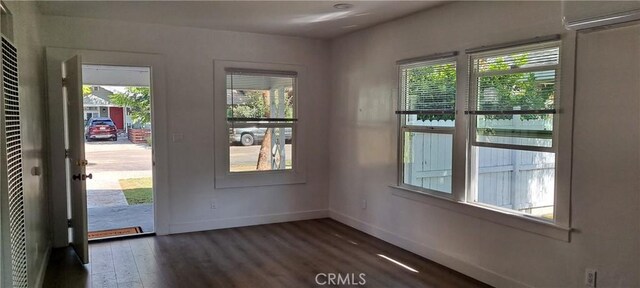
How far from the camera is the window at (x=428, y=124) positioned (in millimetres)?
3816

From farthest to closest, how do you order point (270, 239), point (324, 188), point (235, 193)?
point (324, 188) < point (235, 193) < point (270, 239)

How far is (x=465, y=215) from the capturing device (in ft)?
11.9

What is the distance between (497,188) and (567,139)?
732 mm

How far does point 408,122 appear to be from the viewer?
14.1 feet

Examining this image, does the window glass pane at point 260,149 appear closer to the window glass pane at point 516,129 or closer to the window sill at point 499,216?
the window sill at point 499,216

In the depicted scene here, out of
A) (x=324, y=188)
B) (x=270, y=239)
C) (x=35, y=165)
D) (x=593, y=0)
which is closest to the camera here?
(x=593, y=0)

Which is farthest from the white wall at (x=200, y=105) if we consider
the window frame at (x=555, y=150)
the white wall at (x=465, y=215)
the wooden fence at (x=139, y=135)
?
the wooden fence at (x=139, y=135)

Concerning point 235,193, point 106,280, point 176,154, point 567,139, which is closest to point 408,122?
point 567,139

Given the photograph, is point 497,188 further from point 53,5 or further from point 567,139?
point 53,5

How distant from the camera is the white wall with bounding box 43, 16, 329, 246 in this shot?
174 inches

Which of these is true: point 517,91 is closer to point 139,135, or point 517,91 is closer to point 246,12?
point 246,12

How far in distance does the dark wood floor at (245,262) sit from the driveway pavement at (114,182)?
0.96 metres

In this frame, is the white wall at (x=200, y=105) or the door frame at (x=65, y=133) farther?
the white wall at (x=200, y=105)

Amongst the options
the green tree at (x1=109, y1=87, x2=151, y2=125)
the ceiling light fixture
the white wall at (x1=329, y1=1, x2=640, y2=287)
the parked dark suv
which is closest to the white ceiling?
the ceiling light fixture
